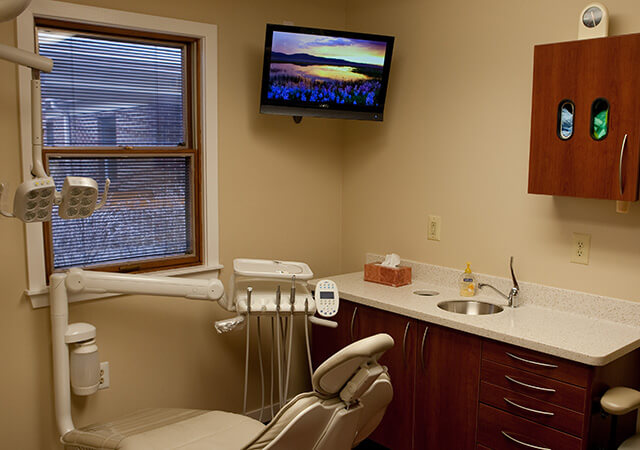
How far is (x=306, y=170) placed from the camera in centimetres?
366

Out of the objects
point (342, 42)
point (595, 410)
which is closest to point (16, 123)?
point (342, 42)

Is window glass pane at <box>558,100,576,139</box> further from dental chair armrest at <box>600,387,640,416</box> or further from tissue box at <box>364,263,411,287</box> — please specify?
tissue box at <box>364,263,411,287</box>

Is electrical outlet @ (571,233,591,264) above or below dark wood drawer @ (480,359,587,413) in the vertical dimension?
above

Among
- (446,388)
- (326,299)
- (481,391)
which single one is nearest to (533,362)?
(481,391)

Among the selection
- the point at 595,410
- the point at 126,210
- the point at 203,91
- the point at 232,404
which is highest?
the point at 203,91

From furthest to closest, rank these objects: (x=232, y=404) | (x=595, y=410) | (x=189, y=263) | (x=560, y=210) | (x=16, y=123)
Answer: (x=232, y=404), (x=189, y=263), (x=560, y=210), (x=16, y=123), (x=595, y=410)

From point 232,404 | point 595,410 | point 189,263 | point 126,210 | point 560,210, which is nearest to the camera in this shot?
point 595,410

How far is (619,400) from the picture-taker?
226cm

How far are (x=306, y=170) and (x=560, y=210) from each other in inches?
57.2

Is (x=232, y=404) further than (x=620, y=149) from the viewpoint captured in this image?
Yes

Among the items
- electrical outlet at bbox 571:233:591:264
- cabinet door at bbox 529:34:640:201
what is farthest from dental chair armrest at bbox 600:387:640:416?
cabinet door at bbox 529:34:640:201

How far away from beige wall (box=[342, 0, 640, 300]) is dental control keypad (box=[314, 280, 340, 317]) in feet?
2.60

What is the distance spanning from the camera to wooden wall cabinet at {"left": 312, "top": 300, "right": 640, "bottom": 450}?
231 cm

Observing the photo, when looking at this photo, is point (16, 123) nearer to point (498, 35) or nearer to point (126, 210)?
point (126, 210)
